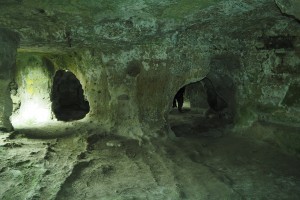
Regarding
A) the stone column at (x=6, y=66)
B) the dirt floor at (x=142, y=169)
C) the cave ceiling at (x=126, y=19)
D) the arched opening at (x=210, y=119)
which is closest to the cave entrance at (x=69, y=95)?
the arched opening at (x=210, y=119)

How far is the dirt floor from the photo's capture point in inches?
104

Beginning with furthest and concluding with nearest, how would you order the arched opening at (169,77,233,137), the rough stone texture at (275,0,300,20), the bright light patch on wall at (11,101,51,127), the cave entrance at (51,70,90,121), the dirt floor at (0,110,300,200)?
the cave entrance at (51,70,90,121)
the bright light patch on wall at (11,101,51,127)
the arched opening at (169,77,233,137)
the dirt floor at (0,110,300,200)
the rough stone texture at (275,0,300,20)

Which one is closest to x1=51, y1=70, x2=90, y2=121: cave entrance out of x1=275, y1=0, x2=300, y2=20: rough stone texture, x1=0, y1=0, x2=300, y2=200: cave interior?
x1=0, y1=0, x2=300, y2=200: cave interior

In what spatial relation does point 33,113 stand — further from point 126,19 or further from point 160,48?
point 126,19

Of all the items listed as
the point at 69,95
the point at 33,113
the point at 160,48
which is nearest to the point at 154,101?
the point at 160,48

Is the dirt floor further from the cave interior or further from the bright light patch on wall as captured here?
the bright light patch on wall

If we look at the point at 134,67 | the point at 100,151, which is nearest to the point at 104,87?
the point at 134,67

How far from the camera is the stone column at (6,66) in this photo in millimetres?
4094

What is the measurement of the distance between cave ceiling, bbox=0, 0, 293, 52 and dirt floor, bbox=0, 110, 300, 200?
1702 mm

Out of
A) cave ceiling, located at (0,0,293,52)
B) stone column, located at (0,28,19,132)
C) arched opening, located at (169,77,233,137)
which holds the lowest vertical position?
arched opening, located at (169,77,233,137)

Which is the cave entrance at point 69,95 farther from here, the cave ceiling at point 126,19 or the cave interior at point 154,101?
the cave ceiling at point 126,19

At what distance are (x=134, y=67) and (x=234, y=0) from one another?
2243 millimetres

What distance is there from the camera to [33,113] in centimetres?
679

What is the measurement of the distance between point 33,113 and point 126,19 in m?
4.42
